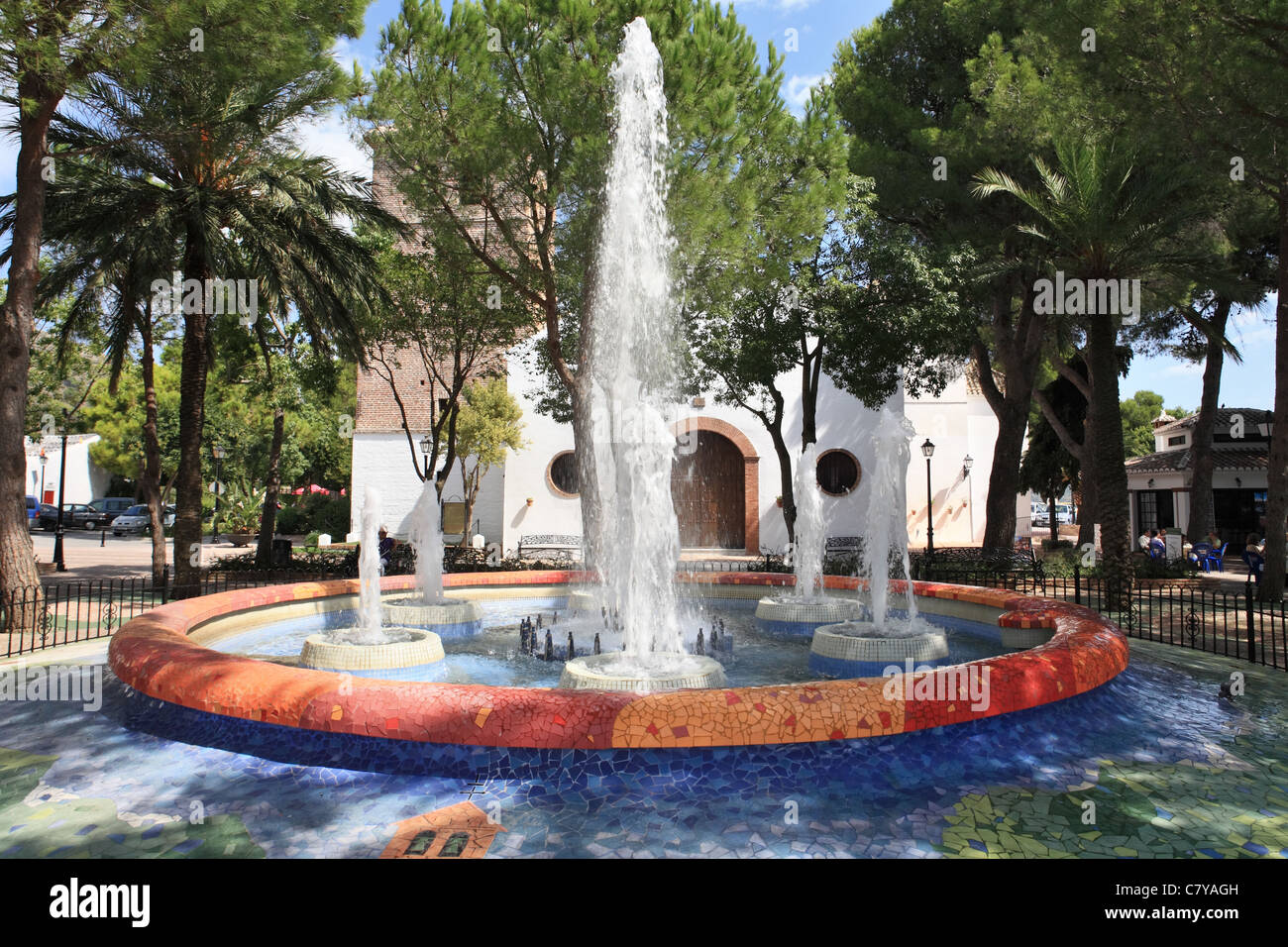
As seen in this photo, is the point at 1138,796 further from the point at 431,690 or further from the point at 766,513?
the point at 766,513

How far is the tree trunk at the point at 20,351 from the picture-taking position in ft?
30.9

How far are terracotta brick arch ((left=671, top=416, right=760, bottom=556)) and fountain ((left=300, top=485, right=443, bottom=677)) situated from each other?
15.5m

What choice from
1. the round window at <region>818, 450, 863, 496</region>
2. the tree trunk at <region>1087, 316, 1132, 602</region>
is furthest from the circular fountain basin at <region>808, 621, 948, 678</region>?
the round window at <region>818, 450, 863, 496</region>

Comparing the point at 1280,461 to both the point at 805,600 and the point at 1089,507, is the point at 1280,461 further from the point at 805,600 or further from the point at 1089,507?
the point at 805,600

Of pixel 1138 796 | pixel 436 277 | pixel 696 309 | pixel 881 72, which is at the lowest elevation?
pixel 1138 796

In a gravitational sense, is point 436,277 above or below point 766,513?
above

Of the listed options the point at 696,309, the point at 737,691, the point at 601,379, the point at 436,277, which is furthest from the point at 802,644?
the point at 436,277

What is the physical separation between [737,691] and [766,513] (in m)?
18.9

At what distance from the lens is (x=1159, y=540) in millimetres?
19141

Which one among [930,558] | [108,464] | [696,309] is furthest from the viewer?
[108,464]

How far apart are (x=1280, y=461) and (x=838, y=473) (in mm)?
11589

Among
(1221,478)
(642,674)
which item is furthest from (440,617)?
(1221,478)
